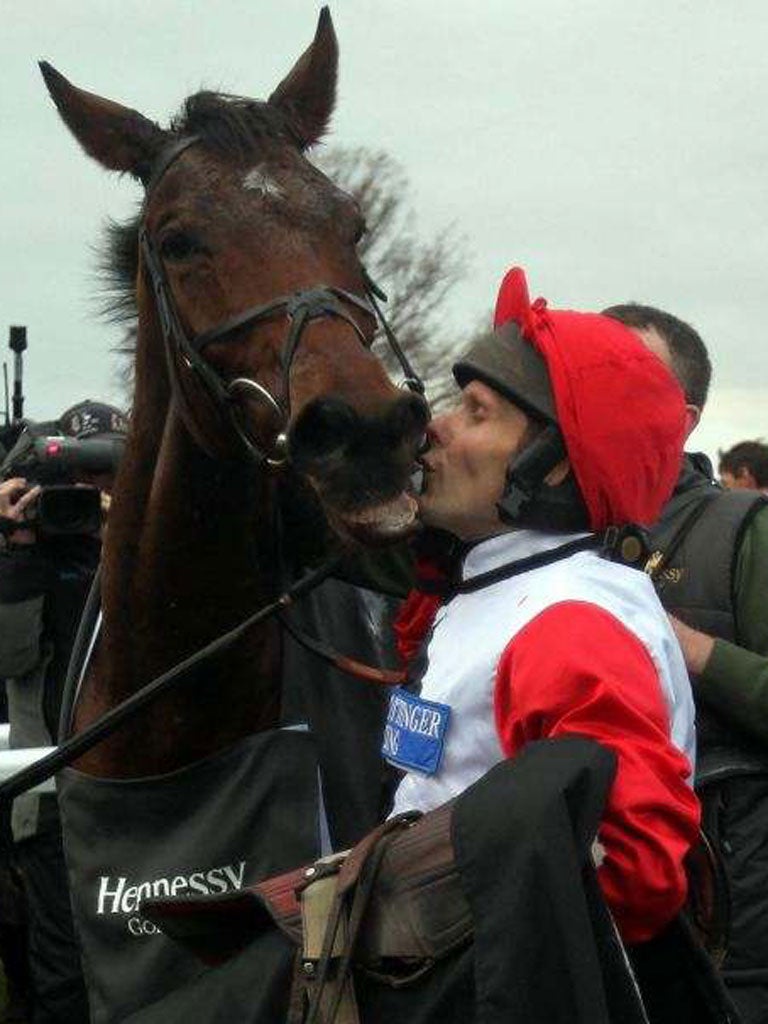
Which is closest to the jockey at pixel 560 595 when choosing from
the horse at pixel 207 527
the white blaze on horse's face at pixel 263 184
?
the horse at pixel 207 527

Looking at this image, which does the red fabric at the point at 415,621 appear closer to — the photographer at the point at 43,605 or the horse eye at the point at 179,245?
the horse eye at the point at 179,245

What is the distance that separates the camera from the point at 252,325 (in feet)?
9.92

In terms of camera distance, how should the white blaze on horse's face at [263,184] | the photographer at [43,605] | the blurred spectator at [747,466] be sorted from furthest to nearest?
A: 1. the blurred spectator at [747,466]
2. the photographer at [43,605]
3. the white blaze on horse's face at [263,184]

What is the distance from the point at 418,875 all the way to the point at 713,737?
1386 mm

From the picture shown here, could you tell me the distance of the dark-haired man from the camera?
3.03 meters

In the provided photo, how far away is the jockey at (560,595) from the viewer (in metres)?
1.99

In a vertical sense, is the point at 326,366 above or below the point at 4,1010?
above

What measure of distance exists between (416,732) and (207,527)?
997 mm

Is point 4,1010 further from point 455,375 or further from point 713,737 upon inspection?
point 455,375

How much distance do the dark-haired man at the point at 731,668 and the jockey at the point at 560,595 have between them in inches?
21.4

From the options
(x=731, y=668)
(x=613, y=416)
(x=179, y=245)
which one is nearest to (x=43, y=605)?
(x=179, y=245)

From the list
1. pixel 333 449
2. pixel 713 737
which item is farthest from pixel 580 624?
pixel 713 737

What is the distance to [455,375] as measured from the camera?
102 inches

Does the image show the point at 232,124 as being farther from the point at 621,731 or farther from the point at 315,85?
the point at 621,731
